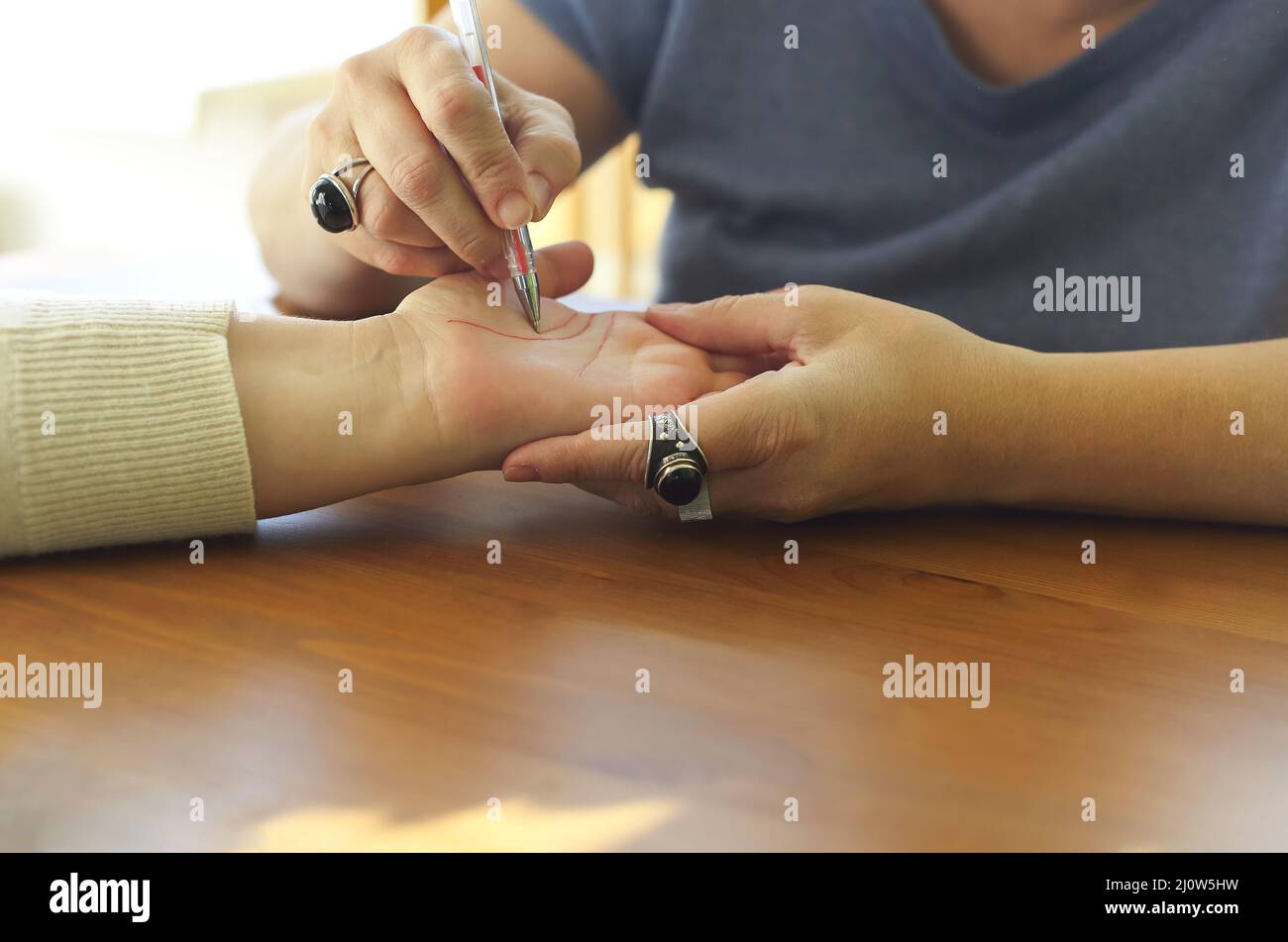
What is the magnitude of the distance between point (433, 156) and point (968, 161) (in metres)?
0.51

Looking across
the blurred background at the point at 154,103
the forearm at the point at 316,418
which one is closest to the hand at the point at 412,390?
the forearm at the point at 316,418

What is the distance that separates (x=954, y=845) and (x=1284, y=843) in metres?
0.12

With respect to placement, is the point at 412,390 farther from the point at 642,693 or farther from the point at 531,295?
the point at 642,693

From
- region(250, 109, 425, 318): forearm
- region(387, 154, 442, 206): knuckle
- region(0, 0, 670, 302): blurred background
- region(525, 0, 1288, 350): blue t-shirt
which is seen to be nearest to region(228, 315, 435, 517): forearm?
region(387, 154, 442, 206): knuckle

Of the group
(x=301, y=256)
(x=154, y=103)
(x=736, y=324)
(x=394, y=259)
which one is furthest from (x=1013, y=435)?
(x=154, y=103)

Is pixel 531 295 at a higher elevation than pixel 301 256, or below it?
below

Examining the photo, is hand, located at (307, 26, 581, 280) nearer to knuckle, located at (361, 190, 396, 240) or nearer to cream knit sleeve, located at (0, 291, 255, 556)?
knuckle, located at (361, 190, 396, 240)

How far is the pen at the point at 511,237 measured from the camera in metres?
0.76

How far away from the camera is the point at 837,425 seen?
0.67 metres

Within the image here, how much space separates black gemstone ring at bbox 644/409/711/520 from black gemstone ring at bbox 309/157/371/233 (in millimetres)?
284

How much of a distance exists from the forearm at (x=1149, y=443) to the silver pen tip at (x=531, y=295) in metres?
0.30

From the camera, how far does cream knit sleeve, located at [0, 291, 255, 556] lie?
607mm

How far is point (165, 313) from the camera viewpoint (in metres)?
0.66
